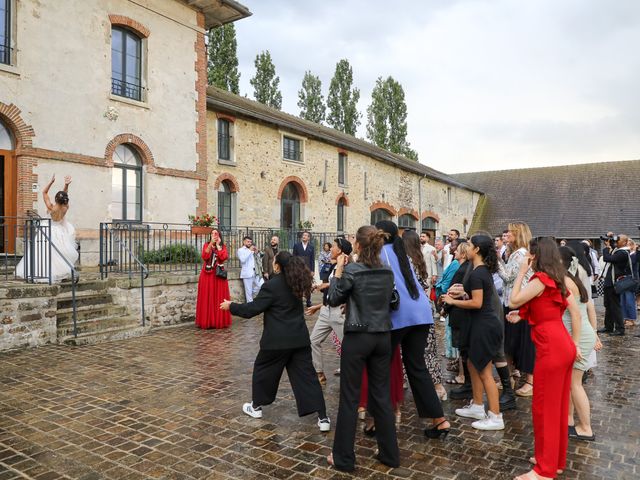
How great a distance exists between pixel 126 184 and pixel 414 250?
10.4 meters

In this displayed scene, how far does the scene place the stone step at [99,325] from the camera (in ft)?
26.2

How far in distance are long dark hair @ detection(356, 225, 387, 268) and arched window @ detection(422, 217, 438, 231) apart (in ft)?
87.6

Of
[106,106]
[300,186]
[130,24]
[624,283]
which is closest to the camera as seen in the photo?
[624,283]

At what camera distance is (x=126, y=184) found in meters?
13.0

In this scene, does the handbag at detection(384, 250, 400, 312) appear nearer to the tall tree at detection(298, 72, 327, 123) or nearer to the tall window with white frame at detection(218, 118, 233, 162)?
the tall window with white frame at detection(218, 118, 233, 162)

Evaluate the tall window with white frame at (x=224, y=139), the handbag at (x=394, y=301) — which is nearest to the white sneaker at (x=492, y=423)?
the handbag at (x=394, y=301)

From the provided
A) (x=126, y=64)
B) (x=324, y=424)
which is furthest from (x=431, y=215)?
(x=324, y=424)

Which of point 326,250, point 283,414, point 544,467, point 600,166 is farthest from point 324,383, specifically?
point 600,166

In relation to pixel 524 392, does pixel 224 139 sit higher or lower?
higher

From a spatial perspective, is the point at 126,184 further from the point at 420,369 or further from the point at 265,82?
the point at 265,82

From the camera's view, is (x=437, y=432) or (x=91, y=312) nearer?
(x=437, y=432)

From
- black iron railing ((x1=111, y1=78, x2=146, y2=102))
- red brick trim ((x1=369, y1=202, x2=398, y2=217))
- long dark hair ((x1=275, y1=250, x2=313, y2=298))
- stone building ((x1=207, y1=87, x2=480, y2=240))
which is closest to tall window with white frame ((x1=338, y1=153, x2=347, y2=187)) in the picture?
stone building ((x1=207, y1=87, x2=480, y2=240))

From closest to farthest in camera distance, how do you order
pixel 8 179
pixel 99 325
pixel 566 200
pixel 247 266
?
pixel 99 325 < pixel 8 179 < pixel 247 266 < pixel 566 200

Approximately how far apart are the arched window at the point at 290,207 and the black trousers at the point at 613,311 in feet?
40.3
